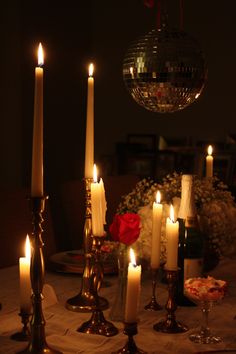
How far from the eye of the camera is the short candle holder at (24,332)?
1.17 metres

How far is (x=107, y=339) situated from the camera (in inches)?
47.8

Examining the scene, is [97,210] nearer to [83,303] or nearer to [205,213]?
[83,303]

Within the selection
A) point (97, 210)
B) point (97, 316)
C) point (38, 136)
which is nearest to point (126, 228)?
point (97, 210)

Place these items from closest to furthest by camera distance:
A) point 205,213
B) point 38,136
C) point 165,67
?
Answer: point 38,136
point 205,213
point 165,67

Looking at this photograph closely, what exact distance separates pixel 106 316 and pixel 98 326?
0.40 feet

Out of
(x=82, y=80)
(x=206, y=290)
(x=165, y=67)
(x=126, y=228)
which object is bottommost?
(x=206, y=290)

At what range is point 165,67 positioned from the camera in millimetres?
1736

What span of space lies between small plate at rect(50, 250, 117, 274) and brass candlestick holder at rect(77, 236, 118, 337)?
44cm

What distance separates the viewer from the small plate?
1.70 m

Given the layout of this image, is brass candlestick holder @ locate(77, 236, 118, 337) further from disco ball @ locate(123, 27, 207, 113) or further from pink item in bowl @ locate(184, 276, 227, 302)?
disco ball @ locate(123, 27, 207, 113)

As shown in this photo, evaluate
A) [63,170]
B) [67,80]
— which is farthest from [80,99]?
[63,170]

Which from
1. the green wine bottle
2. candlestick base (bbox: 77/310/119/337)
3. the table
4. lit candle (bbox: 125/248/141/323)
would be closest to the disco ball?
the green wine bottle

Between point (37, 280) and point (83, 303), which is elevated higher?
point (37, 280)

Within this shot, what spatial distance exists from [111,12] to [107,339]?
5.48 metres
